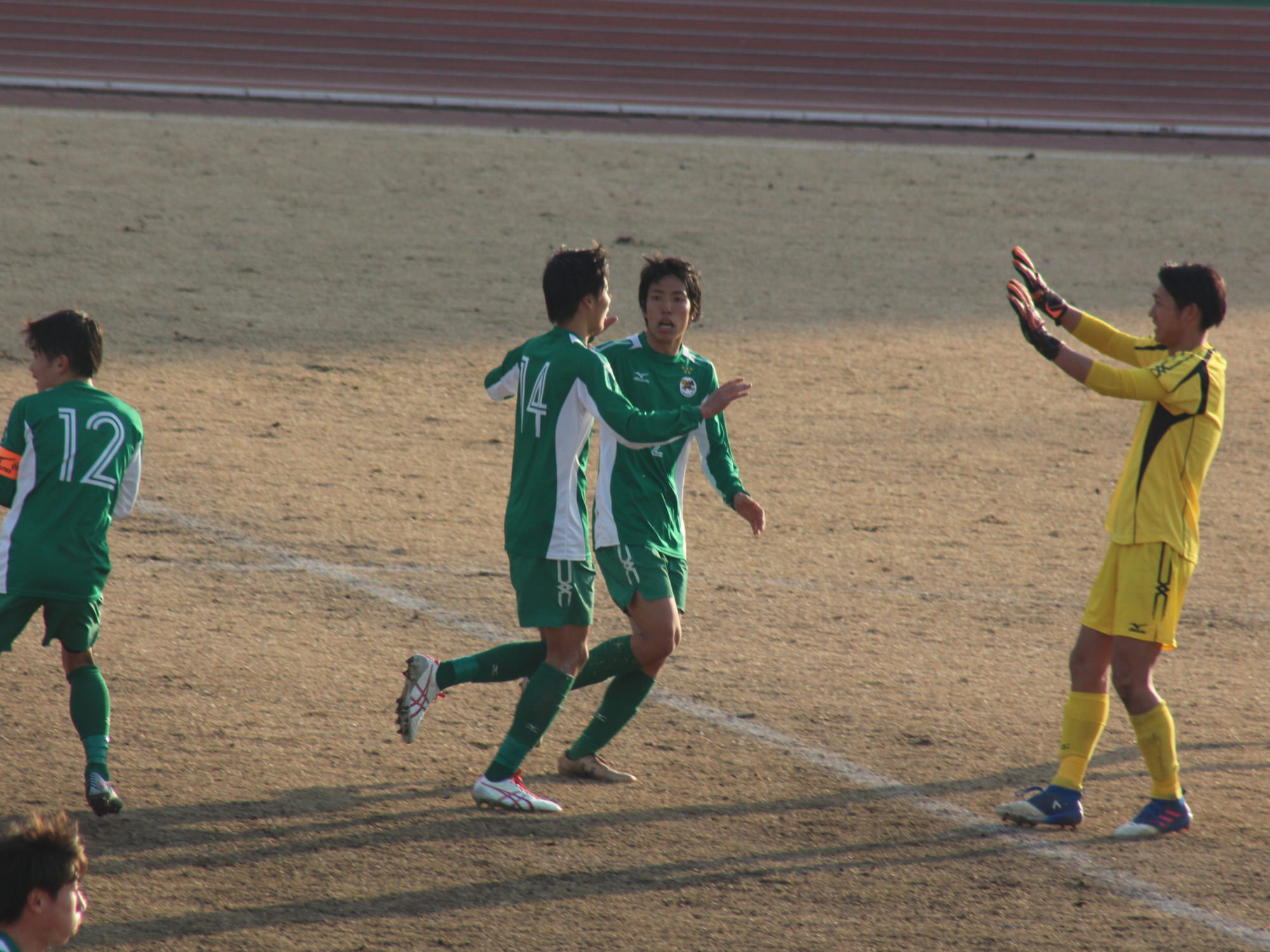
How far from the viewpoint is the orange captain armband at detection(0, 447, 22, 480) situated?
446cm

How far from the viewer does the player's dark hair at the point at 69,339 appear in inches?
174

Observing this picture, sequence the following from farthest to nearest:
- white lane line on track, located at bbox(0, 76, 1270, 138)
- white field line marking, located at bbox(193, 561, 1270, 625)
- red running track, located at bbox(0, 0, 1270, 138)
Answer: red running track, located at bbox(0, 0, 1270, 138) → white lane line on track, located at bbox(0, 76, 1270, 138) → white field line marking, located at bbox(193, 561, 1270, 625)

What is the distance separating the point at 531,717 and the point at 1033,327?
6.94 ft

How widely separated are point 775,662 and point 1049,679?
1252mm

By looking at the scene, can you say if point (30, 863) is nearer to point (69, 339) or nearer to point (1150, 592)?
point (69, 339)

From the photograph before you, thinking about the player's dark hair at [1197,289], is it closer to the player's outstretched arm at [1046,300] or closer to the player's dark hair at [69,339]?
the player's outstretched arm at [1046,300]

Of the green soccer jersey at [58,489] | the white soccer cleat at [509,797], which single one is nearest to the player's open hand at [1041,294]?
the white soccer cleat at [509,797]

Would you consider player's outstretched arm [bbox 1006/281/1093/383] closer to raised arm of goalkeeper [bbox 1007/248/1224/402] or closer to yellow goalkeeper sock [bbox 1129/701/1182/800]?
raised arm of goalkeeper [bbox 1007/248/1224/402]

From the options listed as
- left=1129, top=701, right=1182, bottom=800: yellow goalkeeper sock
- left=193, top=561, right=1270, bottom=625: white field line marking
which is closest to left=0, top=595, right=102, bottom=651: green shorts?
left=193, top=561, right=1270, bottom=625: white field line marking

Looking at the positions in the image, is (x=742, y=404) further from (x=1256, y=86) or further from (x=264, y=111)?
(x=1256, y=86)

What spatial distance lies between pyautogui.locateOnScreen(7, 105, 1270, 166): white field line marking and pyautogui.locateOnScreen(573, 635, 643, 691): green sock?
14797 millimetres

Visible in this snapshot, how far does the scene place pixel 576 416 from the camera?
4.65 m

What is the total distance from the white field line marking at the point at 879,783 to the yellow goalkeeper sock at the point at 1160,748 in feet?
1.36

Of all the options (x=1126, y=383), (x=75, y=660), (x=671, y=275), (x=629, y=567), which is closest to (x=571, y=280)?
(x=671, y=275)
